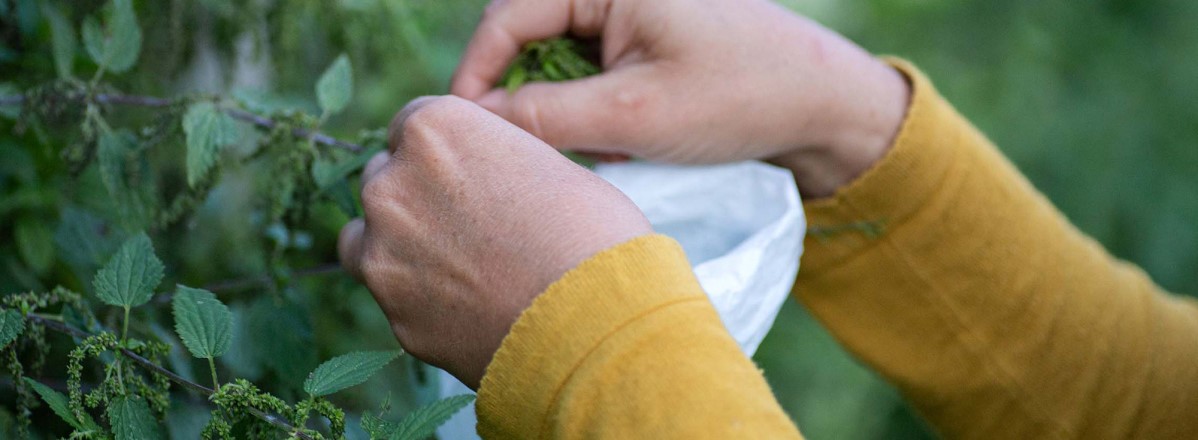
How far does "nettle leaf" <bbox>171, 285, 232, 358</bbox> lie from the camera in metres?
0.73

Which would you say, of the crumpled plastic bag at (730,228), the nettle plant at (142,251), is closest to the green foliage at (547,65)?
the nettle plant at (142,251)

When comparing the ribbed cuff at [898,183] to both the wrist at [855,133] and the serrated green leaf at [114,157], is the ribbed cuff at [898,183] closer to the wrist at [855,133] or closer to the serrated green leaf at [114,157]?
the wrist at [855,133]

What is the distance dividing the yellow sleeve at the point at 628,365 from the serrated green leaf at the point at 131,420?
0.29 m

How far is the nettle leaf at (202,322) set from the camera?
735mm

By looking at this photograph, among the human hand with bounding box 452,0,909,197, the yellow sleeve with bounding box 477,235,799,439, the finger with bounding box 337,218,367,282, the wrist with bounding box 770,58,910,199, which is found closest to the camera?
the yellow sleeve with bounding box 477,235,799,439

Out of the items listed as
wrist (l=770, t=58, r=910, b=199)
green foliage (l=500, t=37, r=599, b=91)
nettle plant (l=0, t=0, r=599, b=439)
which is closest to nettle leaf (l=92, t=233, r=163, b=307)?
nettle plant (l=0, t=0, r=599, b=439)

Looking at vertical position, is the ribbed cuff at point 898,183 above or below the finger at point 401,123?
below

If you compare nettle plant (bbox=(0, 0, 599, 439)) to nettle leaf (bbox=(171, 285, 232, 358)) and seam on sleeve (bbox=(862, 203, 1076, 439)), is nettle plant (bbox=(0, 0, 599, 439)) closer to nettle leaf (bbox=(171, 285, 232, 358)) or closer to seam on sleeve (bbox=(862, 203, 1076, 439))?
nettle leaf (bbox=(171, 285, 232, 358))

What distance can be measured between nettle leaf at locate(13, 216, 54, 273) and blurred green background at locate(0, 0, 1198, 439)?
19 mm

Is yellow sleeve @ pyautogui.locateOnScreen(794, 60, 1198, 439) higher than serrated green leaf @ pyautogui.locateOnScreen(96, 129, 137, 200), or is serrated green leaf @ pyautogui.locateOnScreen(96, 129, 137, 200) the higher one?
serrated green leaf @ pyautogui.locateOnScreen(96, 129, 137, 200)

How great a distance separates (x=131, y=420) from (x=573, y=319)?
15.1 inches

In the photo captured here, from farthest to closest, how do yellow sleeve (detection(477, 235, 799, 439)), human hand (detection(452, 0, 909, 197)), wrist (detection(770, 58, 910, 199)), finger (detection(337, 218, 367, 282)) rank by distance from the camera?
wrist (detection(770, 58, 910, 199)) < human hand (detection(452, 0, 909, 197)) < finger (detection(337, 218, 367, 282)) < yellow sleeve (detection(477, 235, 799, 439))

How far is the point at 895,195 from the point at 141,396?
96cm

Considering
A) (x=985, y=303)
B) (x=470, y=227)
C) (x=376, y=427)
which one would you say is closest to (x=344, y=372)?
(x=376, y=427)
